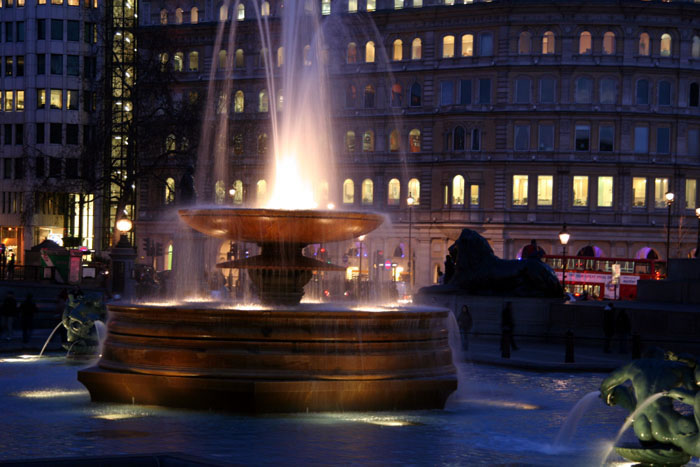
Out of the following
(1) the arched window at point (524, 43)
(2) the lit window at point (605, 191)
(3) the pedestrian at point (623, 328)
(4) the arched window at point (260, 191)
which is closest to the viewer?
(3) the pedestrian at point (623, 328)

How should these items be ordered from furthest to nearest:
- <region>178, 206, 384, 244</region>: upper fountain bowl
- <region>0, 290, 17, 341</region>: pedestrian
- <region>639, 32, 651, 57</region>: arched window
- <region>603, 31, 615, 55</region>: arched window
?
<region>603, 31, 615, 55</region>: arched window, <region>639, 32, 651, 57</region>: arched window, <region>0, 290, 17, 341</region>: pedestrian, <region>178, 206, 384, 244</region>: upper fountain bowl

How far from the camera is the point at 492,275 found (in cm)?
3344

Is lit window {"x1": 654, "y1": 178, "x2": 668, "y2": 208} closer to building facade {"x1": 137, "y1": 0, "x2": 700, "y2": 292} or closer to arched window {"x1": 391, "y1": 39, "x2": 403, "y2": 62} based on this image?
building facade {"x1": 137, "y1": 0, "x2": 700, "y2": 292}

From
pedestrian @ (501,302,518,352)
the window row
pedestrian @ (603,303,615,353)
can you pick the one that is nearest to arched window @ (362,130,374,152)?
the window row

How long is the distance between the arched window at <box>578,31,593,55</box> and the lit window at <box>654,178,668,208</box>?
882cm

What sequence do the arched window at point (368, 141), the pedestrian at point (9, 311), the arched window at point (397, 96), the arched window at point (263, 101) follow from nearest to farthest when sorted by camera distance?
the pedestrian at point (9, 311) → the arched window at point (397, 96) → the arched window at point (368, 141) → the arched window at point (263, 101)

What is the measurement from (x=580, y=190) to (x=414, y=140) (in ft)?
35.5

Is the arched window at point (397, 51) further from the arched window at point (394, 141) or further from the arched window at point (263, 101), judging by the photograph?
the arched window at point (263, 101)

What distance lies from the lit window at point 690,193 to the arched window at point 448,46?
53.6ft

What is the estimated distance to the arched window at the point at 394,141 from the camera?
7465 cm

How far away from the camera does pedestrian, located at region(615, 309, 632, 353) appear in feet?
91.6

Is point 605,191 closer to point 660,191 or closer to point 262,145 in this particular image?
point 660,191

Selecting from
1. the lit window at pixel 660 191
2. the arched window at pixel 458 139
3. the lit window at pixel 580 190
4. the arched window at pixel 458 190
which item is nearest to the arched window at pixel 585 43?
the lit window at pixel 580 190

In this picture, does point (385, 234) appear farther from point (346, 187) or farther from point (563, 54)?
point (563, 54)
